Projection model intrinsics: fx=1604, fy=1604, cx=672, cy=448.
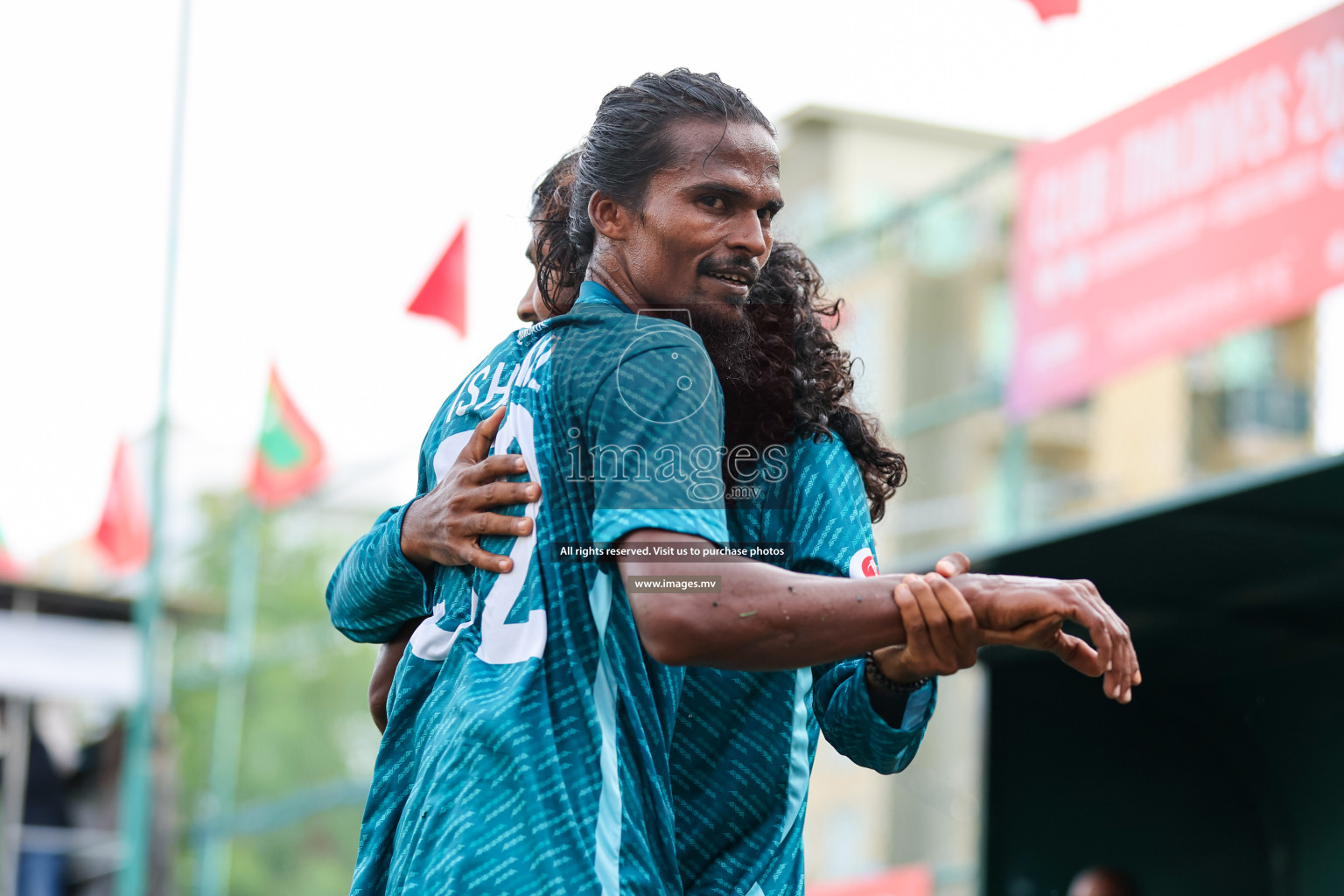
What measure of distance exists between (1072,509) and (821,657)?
2200cm

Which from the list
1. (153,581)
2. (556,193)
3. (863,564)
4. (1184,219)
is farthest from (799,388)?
(153,581)

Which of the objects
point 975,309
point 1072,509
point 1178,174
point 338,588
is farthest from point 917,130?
point 338,588

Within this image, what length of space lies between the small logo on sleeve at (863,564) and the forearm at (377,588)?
2.01 ft

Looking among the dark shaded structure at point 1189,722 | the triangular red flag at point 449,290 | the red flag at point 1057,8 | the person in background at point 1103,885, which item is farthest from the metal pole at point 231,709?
the red flag at point 1057,8

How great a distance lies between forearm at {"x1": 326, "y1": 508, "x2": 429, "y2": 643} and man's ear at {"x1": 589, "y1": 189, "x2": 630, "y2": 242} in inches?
20.1

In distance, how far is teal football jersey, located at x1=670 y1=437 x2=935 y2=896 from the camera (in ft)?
7.12

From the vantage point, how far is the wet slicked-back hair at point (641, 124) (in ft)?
7.25

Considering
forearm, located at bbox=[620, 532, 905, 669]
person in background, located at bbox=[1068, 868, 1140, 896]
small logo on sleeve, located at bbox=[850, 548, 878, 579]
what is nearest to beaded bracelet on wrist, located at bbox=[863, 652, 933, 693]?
small logo on sleeve, located at bbox=[850, 548, 878, 579]

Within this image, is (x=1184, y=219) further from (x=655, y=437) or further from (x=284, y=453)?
(x=284, y=453)

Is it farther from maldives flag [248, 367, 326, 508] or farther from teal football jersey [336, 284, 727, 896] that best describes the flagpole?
teal football jersey [336, 284, 727, 896]

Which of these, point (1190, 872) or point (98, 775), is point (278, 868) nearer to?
point (98, 775)

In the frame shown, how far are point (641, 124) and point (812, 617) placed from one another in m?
0.76

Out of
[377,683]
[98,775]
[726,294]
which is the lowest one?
[98,775]

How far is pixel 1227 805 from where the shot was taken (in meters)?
5.97
